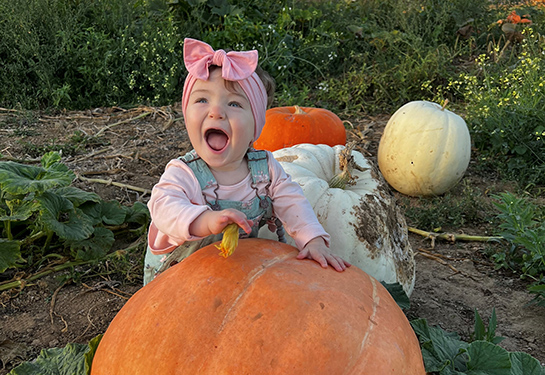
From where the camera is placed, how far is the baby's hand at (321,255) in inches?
75.1

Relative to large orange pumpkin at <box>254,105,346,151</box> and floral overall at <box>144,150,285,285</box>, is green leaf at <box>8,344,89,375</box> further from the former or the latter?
large orange pumpkin at <box>254,105,346,151</box>

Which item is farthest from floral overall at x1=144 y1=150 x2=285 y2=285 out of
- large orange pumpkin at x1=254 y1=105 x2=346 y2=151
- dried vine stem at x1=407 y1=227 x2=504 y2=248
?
large orange pumpkin at x1=254 y1=105 x2=346 y2=151

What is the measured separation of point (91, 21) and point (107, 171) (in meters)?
3.02

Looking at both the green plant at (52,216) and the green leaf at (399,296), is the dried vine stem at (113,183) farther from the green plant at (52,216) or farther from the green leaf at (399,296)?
the green leaf at (399,296)

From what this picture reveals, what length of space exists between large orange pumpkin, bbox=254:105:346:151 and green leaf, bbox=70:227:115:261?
139 cm

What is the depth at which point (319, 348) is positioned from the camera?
5.15ft

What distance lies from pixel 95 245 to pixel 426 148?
2.49m

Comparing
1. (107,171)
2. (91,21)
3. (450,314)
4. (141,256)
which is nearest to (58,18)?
(91,21)

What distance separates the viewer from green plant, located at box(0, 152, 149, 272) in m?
2.87

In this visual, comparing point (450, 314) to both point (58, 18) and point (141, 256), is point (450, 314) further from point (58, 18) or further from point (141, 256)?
point (58, 18)

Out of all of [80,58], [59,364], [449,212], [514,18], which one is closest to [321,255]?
[59,364]

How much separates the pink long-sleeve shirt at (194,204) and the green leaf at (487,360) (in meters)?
0.66

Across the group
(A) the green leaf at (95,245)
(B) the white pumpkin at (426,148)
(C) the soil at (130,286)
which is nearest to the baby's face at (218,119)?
(C) the soil at (130,286)

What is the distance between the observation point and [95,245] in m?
3.22
